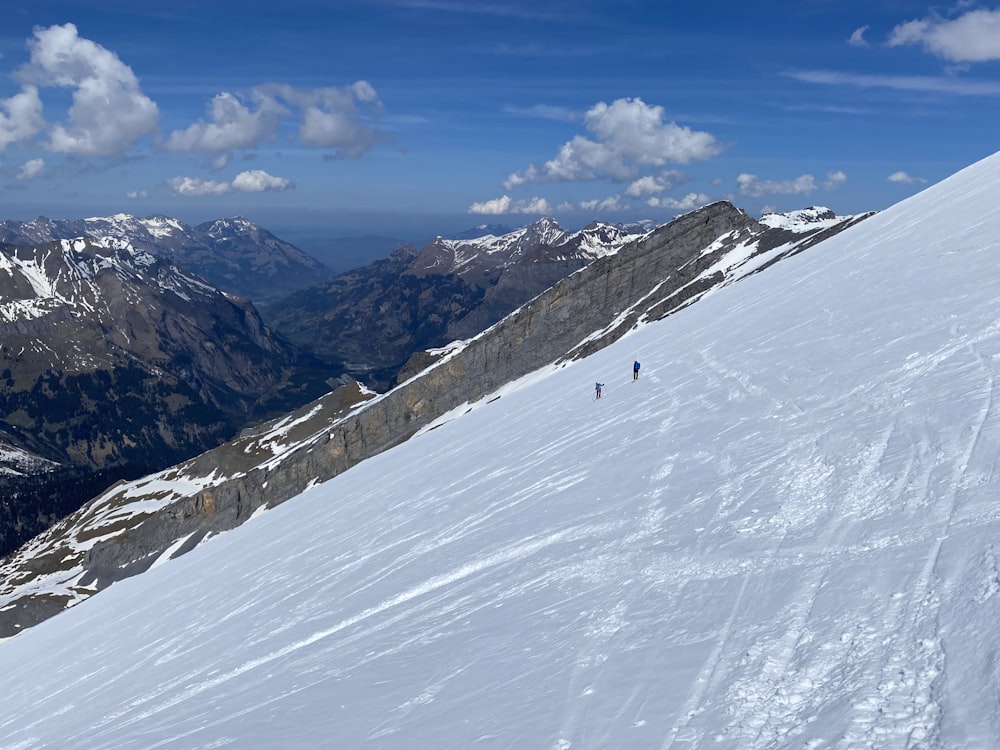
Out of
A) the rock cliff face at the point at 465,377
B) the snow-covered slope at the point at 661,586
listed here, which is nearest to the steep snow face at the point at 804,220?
the rock cliff face at the point at 465,377

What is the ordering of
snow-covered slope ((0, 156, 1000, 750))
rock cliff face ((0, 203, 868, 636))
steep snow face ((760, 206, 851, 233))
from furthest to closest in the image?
1. rock cliff face ((0, 203, 868, 636))
2. steep snow face ((760, 206, 851, 233))
3. snow-covered slope ((0, 156, 1000, 750))

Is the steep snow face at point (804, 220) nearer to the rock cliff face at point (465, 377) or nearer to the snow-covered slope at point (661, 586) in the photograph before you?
the rock cliff face at point (465, 377)

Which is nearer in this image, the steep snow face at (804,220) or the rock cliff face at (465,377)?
the steep snow face at (804,220)

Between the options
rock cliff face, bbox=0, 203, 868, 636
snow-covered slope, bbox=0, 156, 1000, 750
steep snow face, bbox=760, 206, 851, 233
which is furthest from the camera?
rock cliff face, bbox=0, 203, 868, 636

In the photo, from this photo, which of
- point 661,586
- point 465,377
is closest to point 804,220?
point 465,377

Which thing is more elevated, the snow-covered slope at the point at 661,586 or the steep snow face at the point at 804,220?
the steep snow face at the point at 804,220

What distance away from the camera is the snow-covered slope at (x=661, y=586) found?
8.70 m

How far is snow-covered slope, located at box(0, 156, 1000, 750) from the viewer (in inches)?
342

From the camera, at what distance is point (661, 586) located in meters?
12.3

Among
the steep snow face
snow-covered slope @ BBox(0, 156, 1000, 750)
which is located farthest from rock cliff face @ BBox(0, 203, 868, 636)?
snow-covered slope @ BBox(0, 156, 1000, 750)

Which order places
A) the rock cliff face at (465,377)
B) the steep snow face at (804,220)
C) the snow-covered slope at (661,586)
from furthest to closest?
the rock cliff face at (465,377) < the steep snow face at (804,220) < the snow-covered slope at (661,586)

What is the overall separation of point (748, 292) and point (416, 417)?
56.2 meters

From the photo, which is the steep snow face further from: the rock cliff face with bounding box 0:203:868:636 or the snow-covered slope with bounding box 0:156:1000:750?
the snow-covered slope with bounding box 0:156:1000:750

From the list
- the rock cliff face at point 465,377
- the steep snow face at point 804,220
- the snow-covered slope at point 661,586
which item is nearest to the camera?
the snow-covered slope at point 661,586
